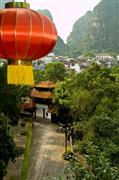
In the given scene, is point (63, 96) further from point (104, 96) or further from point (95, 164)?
point (95, 164)

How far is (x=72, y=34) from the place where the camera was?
500ft

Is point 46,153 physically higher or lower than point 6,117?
lower

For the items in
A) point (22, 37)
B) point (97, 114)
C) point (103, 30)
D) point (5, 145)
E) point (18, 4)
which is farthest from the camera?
point (103, 30)

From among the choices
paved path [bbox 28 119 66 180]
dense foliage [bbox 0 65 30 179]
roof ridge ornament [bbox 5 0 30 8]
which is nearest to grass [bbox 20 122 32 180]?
paved path [bbox 28 119 66 180]

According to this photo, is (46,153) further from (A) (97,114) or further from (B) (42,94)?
(B) (42,94)

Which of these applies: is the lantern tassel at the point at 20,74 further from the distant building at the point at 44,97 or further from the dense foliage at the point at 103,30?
the dense foliage at the point at 103,30

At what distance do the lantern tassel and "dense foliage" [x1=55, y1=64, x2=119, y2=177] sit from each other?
2082mm

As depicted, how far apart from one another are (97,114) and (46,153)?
19.3 feet

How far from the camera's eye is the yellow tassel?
18.2 ft

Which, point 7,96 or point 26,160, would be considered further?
point 7,96

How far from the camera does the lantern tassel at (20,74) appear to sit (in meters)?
5.55

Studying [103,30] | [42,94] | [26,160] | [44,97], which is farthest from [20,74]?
[103,30]

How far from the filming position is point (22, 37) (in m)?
5.11

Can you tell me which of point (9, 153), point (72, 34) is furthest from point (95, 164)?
point (72, 34)
